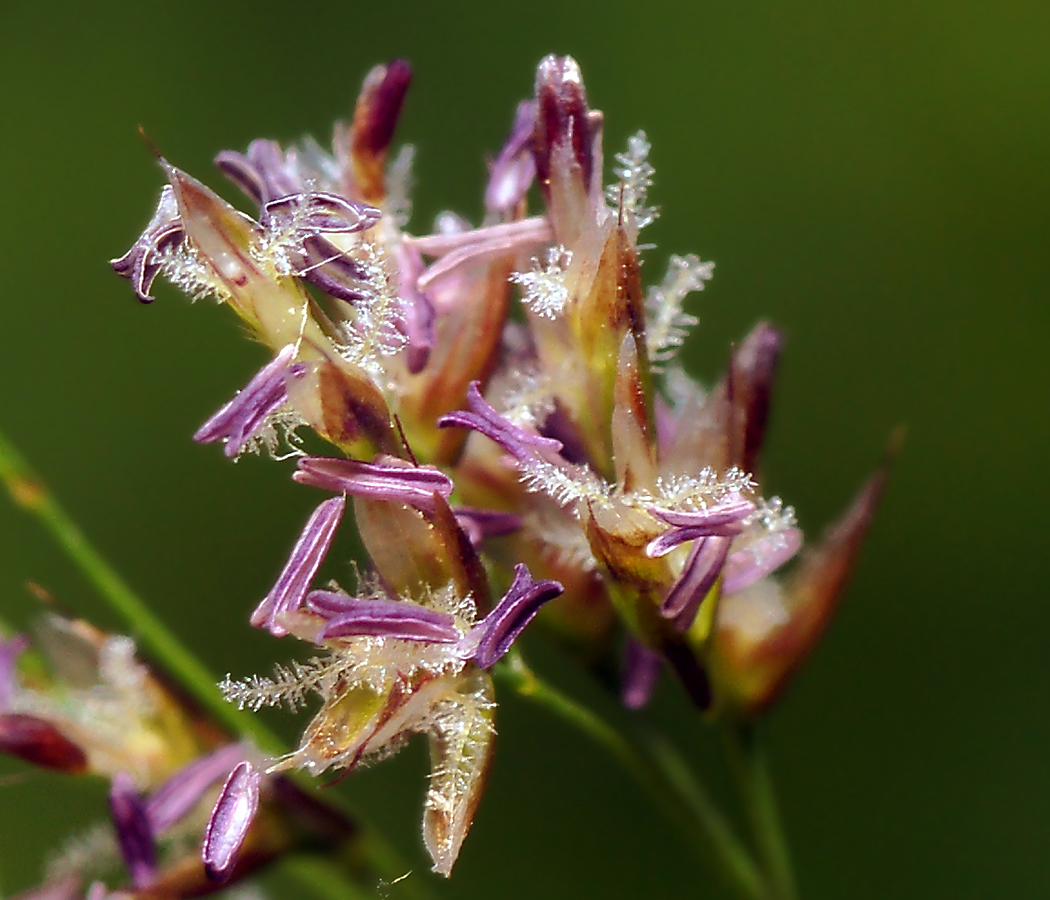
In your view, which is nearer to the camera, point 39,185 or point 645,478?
point 645,478

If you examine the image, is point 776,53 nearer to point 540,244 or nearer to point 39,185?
point 39,185

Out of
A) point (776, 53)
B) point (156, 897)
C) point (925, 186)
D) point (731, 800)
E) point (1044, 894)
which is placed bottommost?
point (1044, 894)

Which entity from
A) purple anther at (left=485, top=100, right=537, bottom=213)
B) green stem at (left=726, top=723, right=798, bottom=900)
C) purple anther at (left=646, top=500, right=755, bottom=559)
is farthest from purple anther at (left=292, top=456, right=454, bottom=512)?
green stem at (left=726, top=723, right=798, bottom=900)

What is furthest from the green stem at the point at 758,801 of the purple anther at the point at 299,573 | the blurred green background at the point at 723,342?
the blurred green background at the point at 723,342

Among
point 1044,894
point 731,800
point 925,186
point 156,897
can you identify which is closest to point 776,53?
point 925,186

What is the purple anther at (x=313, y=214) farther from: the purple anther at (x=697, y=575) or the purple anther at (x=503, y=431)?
the purple anther at (x=697, y=575)

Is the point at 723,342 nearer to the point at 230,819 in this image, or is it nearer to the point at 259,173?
the point at 259,173
